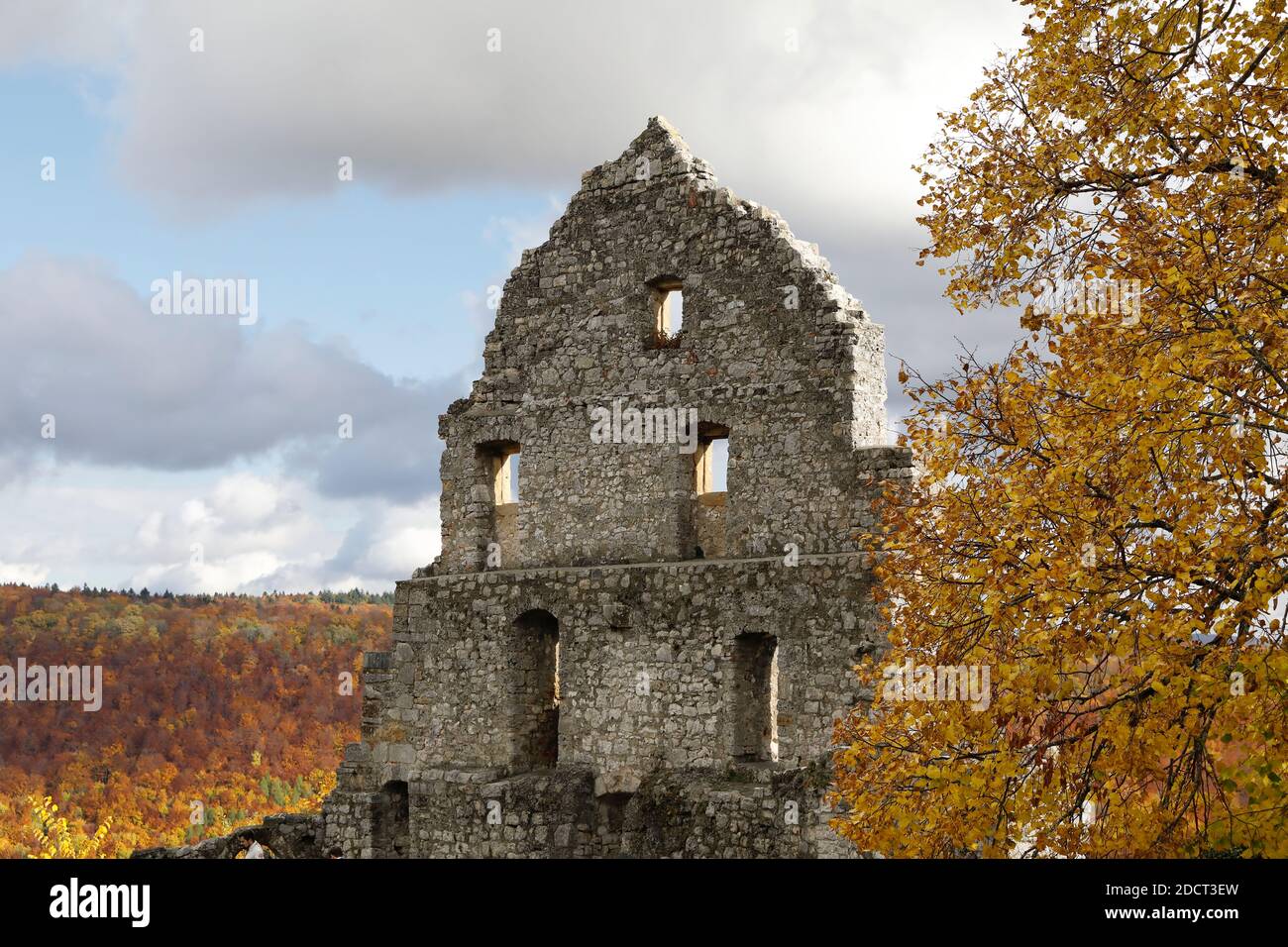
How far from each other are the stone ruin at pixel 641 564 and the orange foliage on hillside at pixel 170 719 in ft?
67.8

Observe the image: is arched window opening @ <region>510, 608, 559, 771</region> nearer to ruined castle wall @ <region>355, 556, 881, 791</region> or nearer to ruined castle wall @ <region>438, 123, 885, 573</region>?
ruined castle wall @ <region>355, 556, 881, 791</region>

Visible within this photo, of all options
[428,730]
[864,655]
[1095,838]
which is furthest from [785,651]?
[1095,838]

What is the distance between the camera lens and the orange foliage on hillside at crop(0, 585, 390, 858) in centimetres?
4484

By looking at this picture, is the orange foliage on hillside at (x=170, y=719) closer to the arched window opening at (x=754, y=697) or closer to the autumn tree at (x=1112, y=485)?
the arched window opening at (x=754, y=697)

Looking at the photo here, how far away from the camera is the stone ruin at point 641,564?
59.6 ft

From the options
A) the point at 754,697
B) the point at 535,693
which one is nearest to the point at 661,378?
the point at 754,697

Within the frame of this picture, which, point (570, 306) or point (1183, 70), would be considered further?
point (570, 306)

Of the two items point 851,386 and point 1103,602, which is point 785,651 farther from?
point 1103,602

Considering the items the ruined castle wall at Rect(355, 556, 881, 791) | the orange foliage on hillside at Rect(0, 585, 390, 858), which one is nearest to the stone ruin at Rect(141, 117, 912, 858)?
the ruined castle wall at Rect(355, 556, 881, 791)

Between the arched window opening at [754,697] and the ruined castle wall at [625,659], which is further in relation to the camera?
the arched window opening at [754,697]

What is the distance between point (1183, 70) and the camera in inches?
474

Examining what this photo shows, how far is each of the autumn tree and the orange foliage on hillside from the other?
30827mm

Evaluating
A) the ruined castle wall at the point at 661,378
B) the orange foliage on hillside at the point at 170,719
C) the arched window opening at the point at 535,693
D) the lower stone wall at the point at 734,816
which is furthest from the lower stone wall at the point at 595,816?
the orange foliage on hillside at the point at 170,719

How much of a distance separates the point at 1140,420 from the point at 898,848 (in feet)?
13.3
